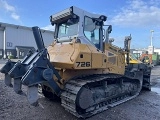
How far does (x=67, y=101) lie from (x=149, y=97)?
464 centimetres

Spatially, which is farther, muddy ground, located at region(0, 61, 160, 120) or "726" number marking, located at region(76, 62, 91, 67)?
muddy ground, located at region(0, 61, 160, 120)

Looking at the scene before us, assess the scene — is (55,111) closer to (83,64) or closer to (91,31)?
(83,64)

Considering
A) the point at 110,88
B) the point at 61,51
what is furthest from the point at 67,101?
the point at 110,88

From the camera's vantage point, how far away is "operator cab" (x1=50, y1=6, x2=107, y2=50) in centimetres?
545

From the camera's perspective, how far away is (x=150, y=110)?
622cm

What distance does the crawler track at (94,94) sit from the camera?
15.9ft

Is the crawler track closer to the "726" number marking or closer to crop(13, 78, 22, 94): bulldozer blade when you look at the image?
the "726" number marking

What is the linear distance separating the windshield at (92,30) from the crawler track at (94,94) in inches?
45.6

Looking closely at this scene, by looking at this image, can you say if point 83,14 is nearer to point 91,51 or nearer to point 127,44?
point 91,51

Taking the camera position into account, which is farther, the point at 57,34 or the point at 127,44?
the point at 127,44

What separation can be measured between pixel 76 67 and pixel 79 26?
52.4 inches

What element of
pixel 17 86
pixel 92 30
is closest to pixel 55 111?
pixel 17 86

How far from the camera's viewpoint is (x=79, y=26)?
5.45 m

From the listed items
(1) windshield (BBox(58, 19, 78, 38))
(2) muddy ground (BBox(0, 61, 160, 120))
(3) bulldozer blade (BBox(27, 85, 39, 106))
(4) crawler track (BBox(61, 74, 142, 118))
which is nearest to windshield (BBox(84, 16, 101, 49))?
(1) windshield (BBox(58, 19, 78, 38))
